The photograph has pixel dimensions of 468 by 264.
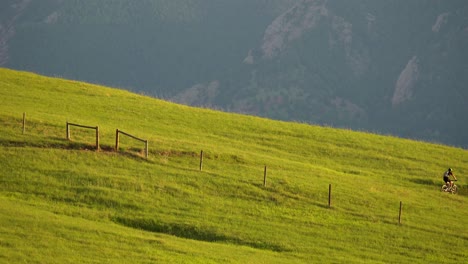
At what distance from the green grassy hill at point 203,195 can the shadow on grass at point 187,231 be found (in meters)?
0.08

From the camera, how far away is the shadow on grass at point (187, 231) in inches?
2089

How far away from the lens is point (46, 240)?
48.0m

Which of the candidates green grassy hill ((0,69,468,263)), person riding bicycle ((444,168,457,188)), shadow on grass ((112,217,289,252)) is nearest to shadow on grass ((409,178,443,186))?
green grassy hill ((0,69,468,263))

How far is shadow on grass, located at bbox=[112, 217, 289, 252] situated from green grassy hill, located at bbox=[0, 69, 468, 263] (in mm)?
77

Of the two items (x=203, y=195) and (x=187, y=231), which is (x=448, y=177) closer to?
(x=203, y=195)

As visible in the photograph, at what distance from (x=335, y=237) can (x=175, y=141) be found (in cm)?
1846

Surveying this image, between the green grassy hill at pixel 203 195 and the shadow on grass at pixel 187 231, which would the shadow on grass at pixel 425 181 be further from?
the shadow on grass at pixel 187 231

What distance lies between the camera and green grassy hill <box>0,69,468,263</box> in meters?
50.3

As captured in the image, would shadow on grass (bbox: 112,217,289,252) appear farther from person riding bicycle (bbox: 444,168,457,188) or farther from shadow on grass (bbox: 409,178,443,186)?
shadow on grass (bbox: 409,178,443,186)

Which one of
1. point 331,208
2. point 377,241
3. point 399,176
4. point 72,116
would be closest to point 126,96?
point 72,116

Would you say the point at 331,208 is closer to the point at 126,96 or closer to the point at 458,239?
the point at 458,239

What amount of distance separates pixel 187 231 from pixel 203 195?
590 centimetres

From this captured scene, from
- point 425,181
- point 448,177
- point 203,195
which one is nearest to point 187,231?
point 203,195

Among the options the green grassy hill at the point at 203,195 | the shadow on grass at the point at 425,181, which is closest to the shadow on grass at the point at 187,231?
the green grassy hill at the point at 203,195
